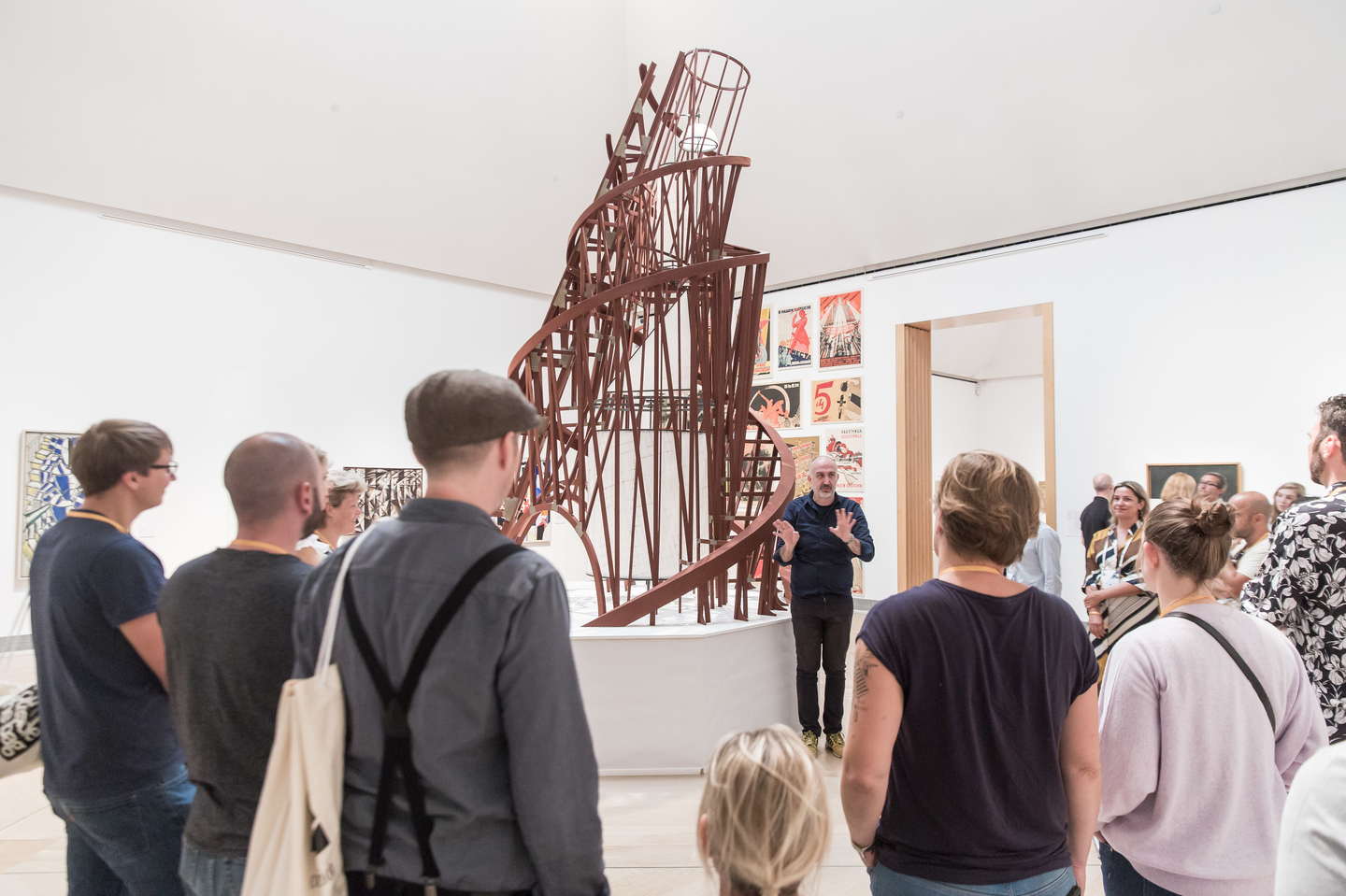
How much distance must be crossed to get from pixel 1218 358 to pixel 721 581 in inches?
205

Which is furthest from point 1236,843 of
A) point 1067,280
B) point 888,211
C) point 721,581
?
point 888,211

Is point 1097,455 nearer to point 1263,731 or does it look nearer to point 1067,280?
point 1067,280

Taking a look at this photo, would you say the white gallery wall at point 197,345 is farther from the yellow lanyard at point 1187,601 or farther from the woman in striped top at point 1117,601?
the yellow lanyard at point 1187,601

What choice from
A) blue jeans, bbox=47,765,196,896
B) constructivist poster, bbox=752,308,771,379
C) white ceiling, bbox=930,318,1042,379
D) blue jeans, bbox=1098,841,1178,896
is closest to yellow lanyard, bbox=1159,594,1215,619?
blue jeans, bbox=1098,841,1178,896

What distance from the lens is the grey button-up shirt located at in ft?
3.94

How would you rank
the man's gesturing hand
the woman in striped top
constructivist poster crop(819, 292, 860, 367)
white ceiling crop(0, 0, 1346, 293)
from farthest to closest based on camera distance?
constructivist poster crop(819, 292, 860, 367), white ceiling crop(0, 0, 1346, 293), the man's gesturing hand, the woman in striped top

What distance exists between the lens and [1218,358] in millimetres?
7387

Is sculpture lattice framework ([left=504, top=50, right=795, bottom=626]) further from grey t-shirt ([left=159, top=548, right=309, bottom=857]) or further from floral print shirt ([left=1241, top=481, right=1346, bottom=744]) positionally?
grey t-shirt ([left=159, top=548, right=309, bottom=857])

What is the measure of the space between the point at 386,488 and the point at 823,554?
650 cm

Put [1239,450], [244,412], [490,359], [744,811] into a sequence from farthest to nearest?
[490,359] < [244,412] < [1239,450] < [744,811]

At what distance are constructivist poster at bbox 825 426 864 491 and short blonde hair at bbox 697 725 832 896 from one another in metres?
8.96

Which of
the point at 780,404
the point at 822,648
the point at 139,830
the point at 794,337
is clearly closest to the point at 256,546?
the point at 139,830

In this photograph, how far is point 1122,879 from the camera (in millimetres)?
1797

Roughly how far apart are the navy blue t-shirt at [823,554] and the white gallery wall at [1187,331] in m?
4.45
